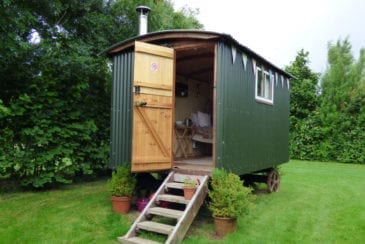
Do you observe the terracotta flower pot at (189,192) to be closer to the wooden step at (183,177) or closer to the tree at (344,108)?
the wooden step at (183,177)

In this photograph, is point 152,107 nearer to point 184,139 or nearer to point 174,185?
point 174,185

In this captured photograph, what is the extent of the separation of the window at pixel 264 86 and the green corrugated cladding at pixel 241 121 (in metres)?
0.15

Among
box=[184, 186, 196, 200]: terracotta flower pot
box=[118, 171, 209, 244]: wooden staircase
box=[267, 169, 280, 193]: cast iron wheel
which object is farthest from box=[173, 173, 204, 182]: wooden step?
box=[267, 169, 280, 193]: cast iron wheel

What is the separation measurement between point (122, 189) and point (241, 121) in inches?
88.1

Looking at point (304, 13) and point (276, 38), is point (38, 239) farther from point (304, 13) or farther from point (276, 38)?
point (276, 38)

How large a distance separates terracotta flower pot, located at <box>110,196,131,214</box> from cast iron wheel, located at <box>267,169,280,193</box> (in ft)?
11.6

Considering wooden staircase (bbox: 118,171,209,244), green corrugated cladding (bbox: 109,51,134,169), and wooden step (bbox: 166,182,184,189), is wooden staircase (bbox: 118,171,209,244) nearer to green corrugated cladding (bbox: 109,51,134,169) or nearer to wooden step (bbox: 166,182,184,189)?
wooden step (bbox: 166,182,184,189)

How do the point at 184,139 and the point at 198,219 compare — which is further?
the point at 184,139

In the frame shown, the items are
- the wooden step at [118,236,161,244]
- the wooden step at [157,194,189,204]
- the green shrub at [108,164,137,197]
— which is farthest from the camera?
the green shrub at [108,164,137,197]

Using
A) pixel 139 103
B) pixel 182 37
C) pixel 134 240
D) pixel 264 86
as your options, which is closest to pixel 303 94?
pixel 264 86

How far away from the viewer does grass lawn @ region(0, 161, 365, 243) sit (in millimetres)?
4473

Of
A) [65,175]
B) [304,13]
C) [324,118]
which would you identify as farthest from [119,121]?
[304,13]

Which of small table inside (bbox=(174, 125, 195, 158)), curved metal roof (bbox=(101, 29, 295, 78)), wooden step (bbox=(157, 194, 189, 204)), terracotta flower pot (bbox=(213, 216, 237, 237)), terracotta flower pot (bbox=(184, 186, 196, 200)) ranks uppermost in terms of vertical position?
curved metal roof (bbox=(101, 29, 295, 78))

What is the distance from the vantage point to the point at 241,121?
558cm
